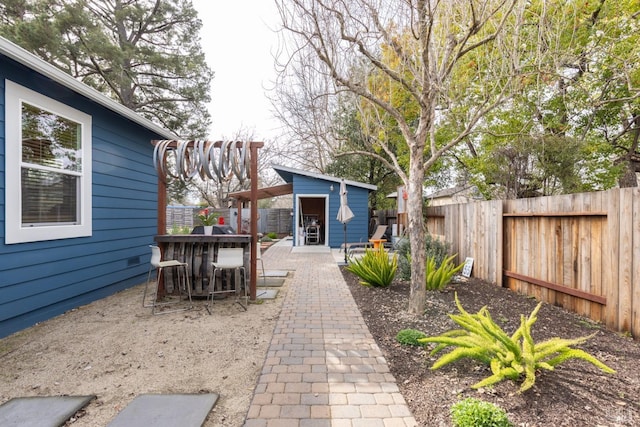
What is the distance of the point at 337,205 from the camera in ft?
37.3

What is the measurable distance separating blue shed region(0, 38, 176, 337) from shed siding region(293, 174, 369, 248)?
6.20 m

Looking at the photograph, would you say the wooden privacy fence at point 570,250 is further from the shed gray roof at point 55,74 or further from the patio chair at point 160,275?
the shed gray roof at point 55,74

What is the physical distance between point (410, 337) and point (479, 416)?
50.4 inches

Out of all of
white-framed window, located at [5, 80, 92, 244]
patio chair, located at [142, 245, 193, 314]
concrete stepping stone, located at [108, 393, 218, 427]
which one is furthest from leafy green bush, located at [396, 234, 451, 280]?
white-framed window, located at [5, 80, 92, 244]

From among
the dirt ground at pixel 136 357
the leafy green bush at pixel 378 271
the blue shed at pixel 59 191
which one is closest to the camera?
the dirt ground at pixel 136 357

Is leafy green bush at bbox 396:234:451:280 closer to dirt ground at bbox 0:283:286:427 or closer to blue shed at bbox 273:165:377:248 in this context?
dirt ground at bbox 0:283:286:427

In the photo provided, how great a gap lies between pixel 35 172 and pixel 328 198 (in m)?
A: 8.50

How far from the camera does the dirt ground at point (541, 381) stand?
5.99 feet

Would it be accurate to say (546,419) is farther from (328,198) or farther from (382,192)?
(382,192)

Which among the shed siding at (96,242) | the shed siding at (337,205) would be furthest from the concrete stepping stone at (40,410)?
the shed siding at (337,205)

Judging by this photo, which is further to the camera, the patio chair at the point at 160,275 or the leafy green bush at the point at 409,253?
the leafy green bush at the point at 409,253

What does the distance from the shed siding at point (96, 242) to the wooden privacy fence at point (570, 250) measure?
6.33m

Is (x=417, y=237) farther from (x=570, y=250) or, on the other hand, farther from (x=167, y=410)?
(x=167, y=410)

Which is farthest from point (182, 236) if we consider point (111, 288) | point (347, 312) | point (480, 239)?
point (480, 239)
